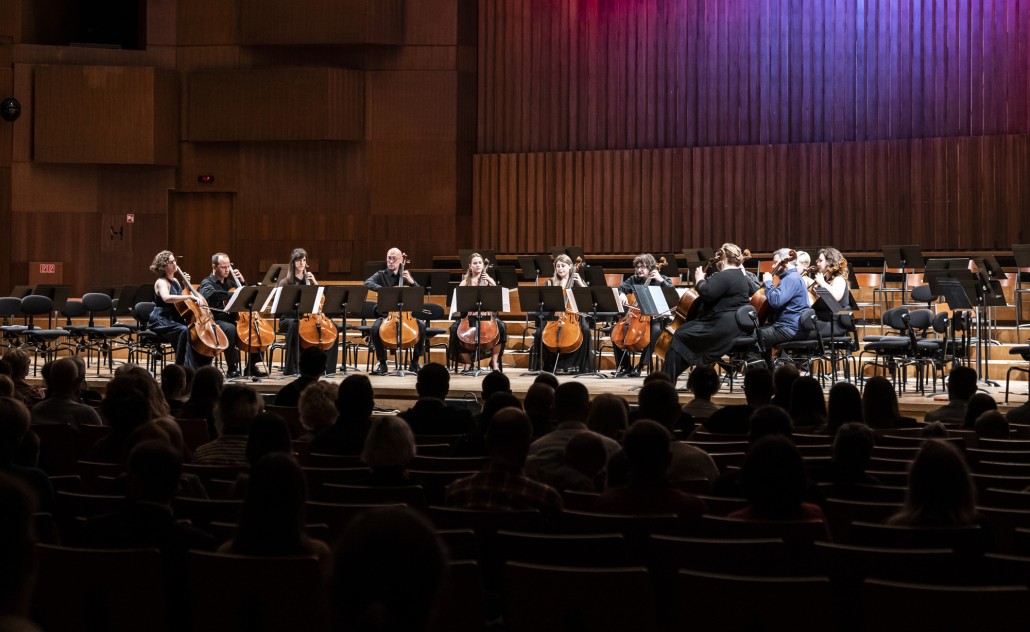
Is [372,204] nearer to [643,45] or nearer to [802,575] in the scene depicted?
[643,45]

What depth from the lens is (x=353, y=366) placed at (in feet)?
41.2

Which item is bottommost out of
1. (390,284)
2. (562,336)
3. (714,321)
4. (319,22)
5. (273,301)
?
(562,336)

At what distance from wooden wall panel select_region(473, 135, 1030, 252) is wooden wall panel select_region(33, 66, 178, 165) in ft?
16.0

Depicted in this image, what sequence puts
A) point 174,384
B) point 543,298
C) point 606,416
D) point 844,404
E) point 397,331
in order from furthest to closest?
1. point 397,331
2. point 543,298
3. point 174,384
4. point 844,404
5. point 606,416

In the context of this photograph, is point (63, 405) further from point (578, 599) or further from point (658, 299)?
point (658, 299)

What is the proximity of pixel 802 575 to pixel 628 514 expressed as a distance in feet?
2.46

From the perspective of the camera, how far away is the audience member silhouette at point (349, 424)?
4980 millimetres

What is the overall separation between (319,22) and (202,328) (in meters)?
7.35

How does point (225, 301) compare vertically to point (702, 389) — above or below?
above

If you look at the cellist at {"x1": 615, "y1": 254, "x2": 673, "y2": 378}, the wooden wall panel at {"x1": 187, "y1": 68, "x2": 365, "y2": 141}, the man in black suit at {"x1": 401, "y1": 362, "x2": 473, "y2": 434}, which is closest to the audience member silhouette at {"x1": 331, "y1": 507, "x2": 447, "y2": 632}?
the man in black suit at {"x1": 401, "y1": 362, "x2": 473, "y2": 434}

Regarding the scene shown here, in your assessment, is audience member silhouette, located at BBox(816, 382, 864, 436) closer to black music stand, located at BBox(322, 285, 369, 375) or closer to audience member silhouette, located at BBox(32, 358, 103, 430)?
audience member silhouette, located at BBox(32, 358, 103, 430)

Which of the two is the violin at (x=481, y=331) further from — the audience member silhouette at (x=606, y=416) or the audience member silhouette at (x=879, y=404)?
the audience member silhouette at (x=606, y=416)

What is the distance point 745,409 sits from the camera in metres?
5.79

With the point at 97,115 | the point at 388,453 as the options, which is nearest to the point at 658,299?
the point at 388,453
